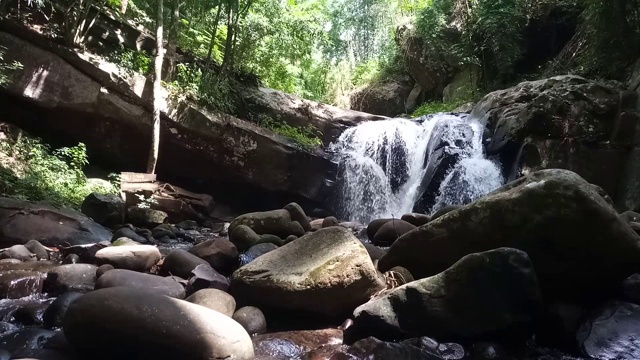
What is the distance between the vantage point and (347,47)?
32.9 metres

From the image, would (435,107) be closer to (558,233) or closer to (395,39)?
(395,39)

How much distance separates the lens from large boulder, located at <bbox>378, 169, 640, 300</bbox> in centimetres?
333

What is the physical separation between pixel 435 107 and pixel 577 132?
835 centimetres

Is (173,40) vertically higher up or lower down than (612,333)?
higher up

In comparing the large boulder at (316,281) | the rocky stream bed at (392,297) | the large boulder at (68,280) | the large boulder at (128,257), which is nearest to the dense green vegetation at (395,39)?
the large boulder at (128,257)

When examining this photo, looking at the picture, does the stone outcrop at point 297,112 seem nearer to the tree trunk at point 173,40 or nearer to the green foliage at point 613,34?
the tree trunk at point 173,40

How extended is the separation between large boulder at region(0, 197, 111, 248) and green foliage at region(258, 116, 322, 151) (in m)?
5.40

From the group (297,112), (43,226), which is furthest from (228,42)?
(43,226)

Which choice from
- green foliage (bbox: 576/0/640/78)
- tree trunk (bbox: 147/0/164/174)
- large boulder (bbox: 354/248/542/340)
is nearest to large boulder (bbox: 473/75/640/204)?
green foliage (bbox: 576/0/640/78)

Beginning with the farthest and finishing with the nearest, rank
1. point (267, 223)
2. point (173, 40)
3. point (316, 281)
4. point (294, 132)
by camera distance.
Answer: point (294, 132)
point (173, 40)
point (267, 223)
point (316, 281)

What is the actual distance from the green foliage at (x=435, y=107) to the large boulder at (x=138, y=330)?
13.5 metres

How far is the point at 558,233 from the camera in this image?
341cm

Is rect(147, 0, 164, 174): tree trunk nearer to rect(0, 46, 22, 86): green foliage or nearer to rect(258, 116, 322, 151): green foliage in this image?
rect(0, 46, 22, 86): green foliage

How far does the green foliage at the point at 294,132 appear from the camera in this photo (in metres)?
11.2
